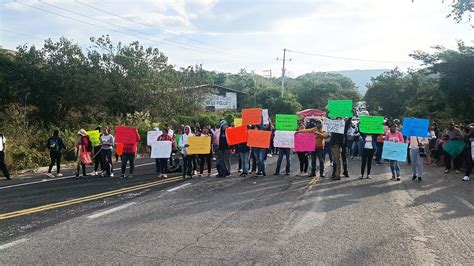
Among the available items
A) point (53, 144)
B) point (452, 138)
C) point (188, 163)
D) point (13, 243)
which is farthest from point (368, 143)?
point (13, 243)

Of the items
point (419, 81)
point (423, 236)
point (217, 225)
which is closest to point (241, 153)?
point (217, 225)

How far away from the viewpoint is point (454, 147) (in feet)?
52.2

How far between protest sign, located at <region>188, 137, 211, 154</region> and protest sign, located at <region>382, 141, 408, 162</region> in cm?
572

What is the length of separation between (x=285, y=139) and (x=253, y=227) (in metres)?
7.78

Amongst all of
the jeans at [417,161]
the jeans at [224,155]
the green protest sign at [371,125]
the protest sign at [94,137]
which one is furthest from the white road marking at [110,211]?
the jeans at [417,161]

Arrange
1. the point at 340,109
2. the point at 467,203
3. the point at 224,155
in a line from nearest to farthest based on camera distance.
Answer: the point at 467,203 < the point at 340,109 < the point at 224,155

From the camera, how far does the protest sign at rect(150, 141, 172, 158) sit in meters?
14.5

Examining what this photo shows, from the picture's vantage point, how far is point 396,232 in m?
7.18

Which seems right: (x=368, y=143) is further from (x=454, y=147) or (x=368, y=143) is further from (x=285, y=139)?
(x=454, y=147)

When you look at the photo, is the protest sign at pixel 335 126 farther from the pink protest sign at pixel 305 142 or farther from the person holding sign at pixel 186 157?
the person holding sign at pixel 186 157

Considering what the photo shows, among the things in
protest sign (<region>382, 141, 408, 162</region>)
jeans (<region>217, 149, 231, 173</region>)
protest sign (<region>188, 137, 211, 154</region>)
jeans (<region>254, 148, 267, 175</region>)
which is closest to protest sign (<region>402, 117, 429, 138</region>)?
protest sign (<region>382, 141, 408, 162</region>)

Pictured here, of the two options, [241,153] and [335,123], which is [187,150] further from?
[335,123]

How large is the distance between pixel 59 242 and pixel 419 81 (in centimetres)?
5381

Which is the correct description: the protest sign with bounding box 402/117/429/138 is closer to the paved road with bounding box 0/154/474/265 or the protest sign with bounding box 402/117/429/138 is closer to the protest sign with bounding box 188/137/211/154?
the paved road with bounding box 0/154/474/265
